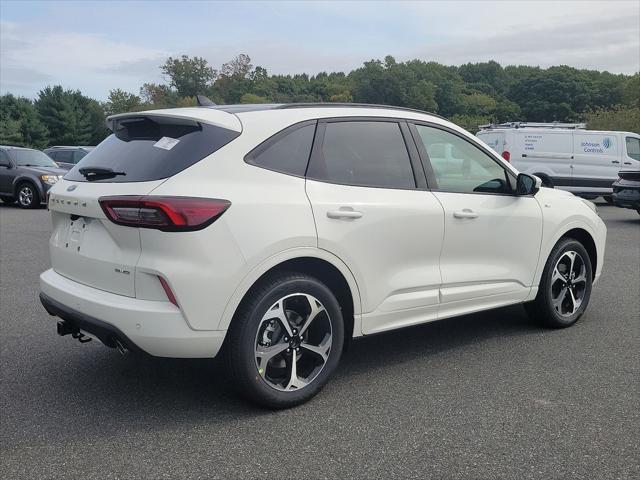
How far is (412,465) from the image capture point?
2963 millimetres

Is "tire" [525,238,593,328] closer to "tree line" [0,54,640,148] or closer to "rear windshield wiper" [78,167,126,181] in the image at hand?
"rear windshield wiper" [78,167,126,181]

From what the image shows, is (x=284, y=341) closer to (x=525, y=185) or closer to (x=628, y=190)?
(x=525, y=185)

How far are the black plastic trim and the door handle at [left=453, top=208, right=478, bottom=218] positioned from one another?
2222 millimetres

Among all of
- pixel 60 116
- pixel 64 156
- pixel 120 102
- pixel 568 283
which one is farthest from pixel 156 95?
pixel 568 283

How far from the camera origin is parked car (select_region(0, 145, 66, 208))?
54.5 feet

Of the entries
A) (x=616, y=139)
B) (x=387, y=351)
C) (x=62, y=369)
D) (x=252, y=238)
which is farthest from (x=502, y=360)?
(x=616, y=139)

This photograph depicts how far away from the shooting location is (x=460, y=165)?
4.75 meters

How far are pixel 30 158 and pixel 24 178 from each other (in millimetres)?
770

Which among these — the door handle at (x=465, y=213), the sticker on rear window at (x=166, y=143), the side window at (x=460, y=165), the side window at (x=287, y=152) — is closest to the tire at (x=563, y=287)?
the side window at (x=460, y=165)

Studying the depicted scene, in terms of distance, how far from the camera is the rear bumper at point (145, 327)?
3176mm

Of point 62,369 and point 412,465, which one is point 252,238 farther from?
point 62,369

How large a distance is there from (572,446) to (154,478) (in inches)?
78.3

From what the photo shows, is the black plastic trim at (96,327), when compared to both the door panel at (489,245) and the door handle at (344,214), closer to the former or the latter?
the door handle at (344,214)

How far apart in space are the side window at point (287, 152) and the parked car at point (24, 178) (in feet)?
47.1
